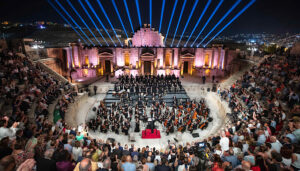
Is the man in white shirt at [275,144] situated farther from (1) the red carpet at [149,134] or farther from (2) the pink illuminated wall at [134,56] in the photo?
(2) the pink illuminated wall at [134,56]

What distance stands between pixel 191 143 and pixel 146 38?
23.9 m

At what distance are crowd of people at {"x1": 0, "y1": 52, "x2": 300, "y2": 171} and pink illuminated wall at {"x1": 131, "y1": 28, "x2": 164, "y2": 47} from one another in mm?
17556

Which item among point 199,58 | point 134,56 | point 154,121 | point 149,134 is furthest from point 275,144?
point 199,58

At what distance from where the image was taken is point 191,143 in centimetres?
1102

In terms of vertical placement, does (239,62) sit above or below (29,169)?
above

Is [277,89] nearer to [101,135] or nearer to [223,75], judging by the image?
[101,135]

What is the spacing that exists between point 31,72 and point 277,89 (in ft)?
65.7

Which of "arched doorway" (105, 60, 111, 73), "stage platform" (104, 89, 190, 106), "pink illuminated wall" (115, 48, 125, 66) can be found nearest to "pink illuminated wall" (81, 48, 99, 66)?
"arched doorway" (105, 60, 111, 73)

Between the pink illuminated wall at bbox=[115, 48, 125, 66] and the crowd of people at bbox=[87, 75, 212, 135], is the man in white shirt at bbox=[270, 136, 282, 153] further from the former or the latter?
the pink illuminated wall at bbox=[115, 48, 125, 66]

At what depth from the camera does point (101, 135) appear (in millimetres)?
13953

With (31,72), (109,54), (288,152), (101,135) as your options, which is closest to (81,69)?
(109,54)

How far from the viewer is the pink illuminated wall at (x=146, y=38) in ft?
99.9

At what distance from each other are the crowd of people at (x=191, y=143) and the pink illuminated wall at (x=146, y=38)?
17.6 metres

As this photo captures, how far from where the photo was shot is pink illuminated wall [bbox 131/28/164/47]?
99.9 feet
